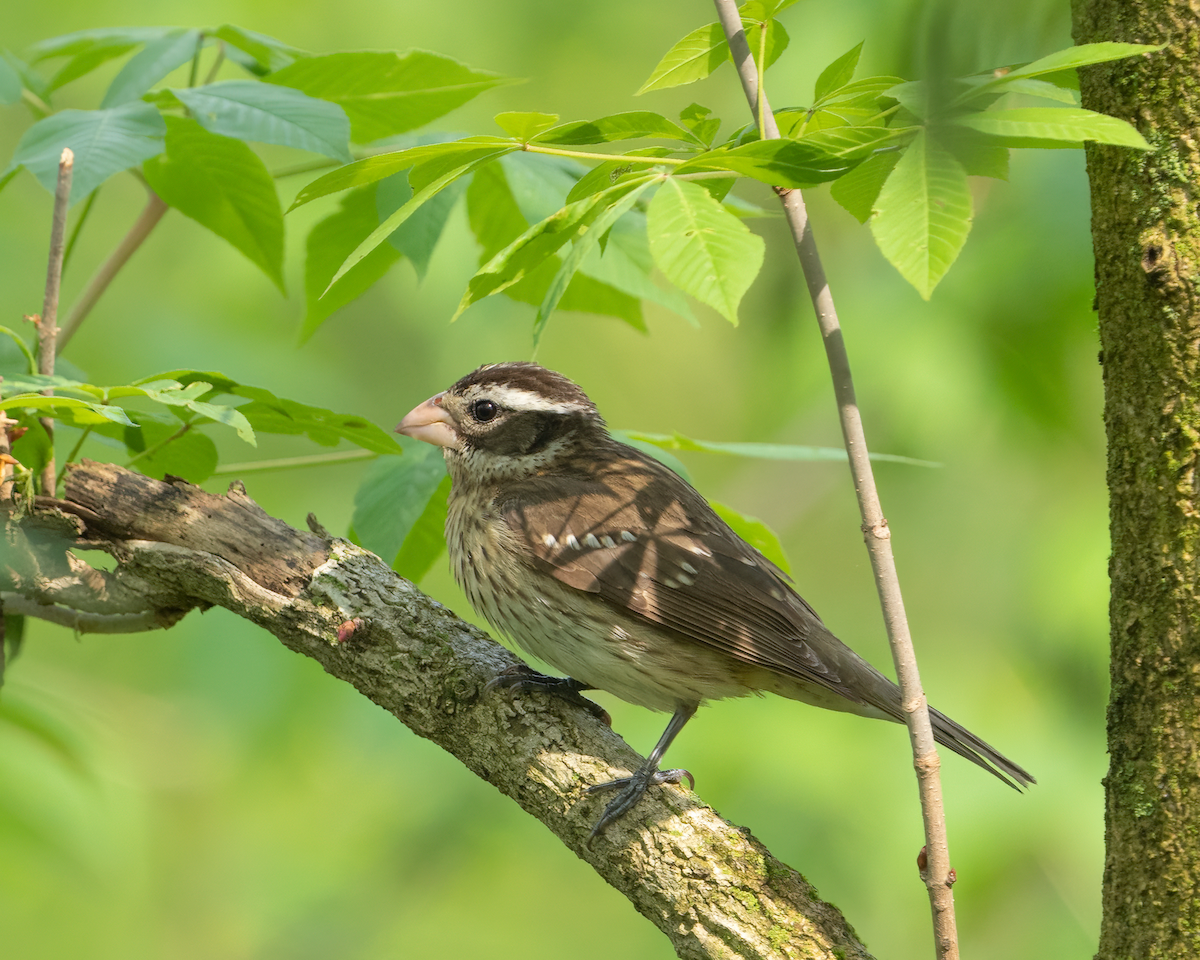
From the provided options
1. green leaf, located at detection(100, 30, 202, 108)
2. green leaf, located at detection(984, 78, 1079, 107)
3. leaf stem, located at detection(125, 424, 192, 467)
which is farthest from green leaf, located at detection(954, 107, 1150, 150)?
green leaf, located at detection(100, 30, 202, 108)

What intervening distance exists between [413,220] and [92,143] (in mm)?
843

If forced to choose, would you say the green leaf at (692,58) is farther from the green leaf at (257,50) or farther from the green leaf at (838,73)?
the green leaf at (257,50)

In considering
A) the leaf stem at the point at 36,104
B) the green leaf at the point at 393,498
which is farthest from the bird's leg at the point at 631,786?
the leaf stem at the point at 36,104

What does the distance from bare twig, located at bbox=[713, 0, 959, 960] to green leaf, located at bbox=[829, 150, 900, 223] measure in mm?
96

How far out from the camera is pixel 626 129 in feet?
6.86

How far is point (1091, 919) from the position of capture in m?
4.67

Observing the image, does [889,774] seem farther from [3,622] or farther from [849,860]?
[3,622]

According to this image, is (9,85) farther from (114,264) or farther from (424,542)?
(424,542)

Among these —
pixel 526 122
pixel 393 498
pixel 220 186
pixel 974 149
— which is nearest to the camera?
pixel 974 149

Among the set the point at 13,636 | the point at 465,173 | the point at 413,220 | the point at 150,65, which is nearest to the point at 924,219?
the point at 465,173

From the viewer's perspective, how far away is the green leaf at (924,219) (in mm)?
1697

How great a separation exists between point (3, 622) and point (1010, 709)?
4606mm

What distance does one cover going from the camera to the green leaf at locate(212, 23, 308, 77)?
3.37 metres

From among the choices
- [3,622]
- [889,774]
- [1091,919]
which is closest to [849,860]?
[889,774]
